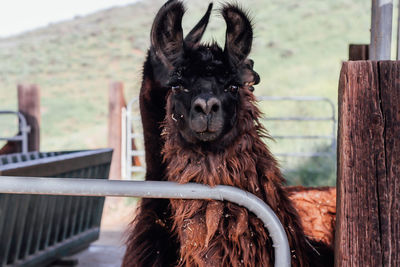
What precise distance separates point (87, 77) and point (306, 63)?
15.5m

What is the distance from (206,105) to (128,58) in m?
36.0

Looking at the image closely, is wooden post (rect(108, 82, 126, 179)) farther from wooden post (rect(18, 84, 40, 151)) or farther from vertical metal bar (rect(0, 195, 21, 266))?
vertical metal bar (rect(0, 195, 21, 266))

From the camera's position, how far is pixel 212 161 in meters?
2.38

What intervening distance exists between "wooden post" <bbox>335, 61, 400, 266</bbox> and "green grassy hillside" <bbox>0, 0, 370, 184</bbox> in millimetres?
16904

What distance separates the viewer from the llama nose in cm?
231

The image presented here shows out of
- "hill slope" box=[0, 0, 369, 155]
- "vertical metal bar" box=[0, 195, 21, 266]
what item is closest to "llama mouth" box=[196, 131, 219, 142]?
"vertical metal bar" box=[0, 195, 21, 266]

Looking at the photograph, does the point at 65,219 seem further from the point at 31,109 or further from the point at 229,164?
the point at 31,109

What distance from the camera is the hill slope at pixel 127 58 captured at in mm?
25453

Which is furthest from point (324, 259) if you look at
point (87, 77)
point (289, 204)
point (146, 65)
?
point (87, 77)

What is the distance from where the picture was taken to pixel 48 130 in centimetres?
2423

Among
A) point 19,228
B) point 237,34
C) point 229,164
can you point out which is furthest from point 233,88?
point 19,228

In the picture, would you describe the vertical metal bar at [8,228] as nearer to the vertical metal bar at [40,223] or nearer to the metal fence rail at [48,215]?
the metal fence rail at [48,215]

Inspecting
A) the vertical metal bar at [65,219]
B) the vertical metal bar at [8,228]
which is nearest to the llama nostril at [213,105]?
the vertical metal bar at [8,228]

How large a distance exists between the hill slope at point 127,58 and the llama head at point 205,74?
15841mm
